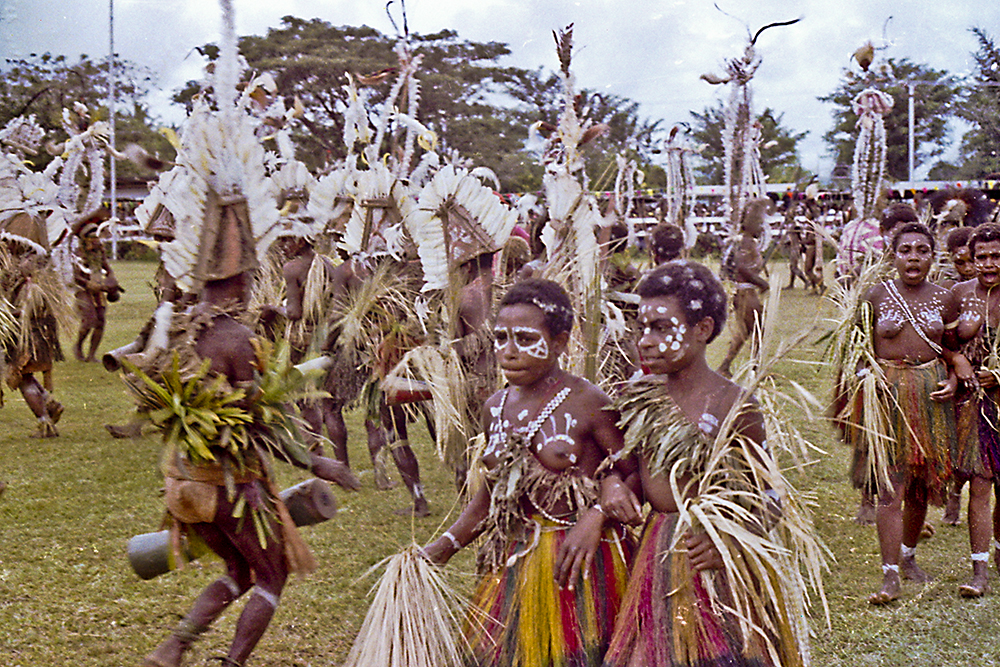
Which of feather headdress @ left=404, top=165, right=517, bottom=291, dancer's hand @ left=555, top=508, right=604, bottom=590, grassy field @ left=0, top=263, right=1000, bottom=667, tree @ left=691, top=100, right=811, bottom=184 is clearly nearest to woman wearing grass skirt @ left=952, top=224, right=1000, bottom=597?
grassy field @ left=0, top=263, right=1000, bottom=667

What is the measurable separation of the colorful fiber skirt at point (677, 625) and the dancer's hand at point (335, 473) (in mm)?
1014

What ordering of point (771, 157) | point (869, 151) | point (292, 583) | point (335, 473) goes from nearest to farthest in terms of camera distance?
point (335, 473) < point (292, 583) < point (869, 151) < point (771, 157)

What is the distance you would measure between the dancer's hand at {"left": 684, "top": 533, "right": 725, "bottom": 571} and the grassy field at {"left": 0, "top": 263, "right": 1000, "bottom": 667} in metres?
0.37

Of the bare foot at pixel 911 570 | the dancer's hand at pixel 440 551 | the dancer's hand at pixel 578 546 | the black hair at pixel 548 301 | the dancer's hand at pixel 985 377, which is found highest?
the black hair at pixel 548 301

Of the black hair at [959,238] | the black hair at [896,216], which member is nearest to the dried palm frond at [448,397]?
the black hair at [896,216]

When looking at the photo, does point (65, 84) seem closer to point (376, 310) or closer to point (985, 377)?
point (376, 310)

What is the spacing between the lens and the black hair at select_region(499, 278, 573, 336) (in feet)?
8.26

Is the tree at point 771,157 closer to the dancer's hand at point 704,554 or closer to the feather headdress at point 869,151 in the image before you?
the feather headdress at point 869,151

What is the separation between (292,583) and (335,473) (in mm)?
1476

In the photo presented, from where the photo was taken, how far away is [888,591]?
151 inches

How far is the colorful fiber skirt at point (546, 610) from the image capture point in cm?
232

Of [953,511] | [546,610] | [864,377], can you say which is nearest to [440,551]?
[546,610]

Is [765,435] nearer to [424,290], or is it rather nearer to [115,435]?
[424,290]

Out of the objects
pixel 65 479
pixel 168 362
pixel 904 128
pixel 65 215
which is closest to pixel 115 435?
pixel 65 479
